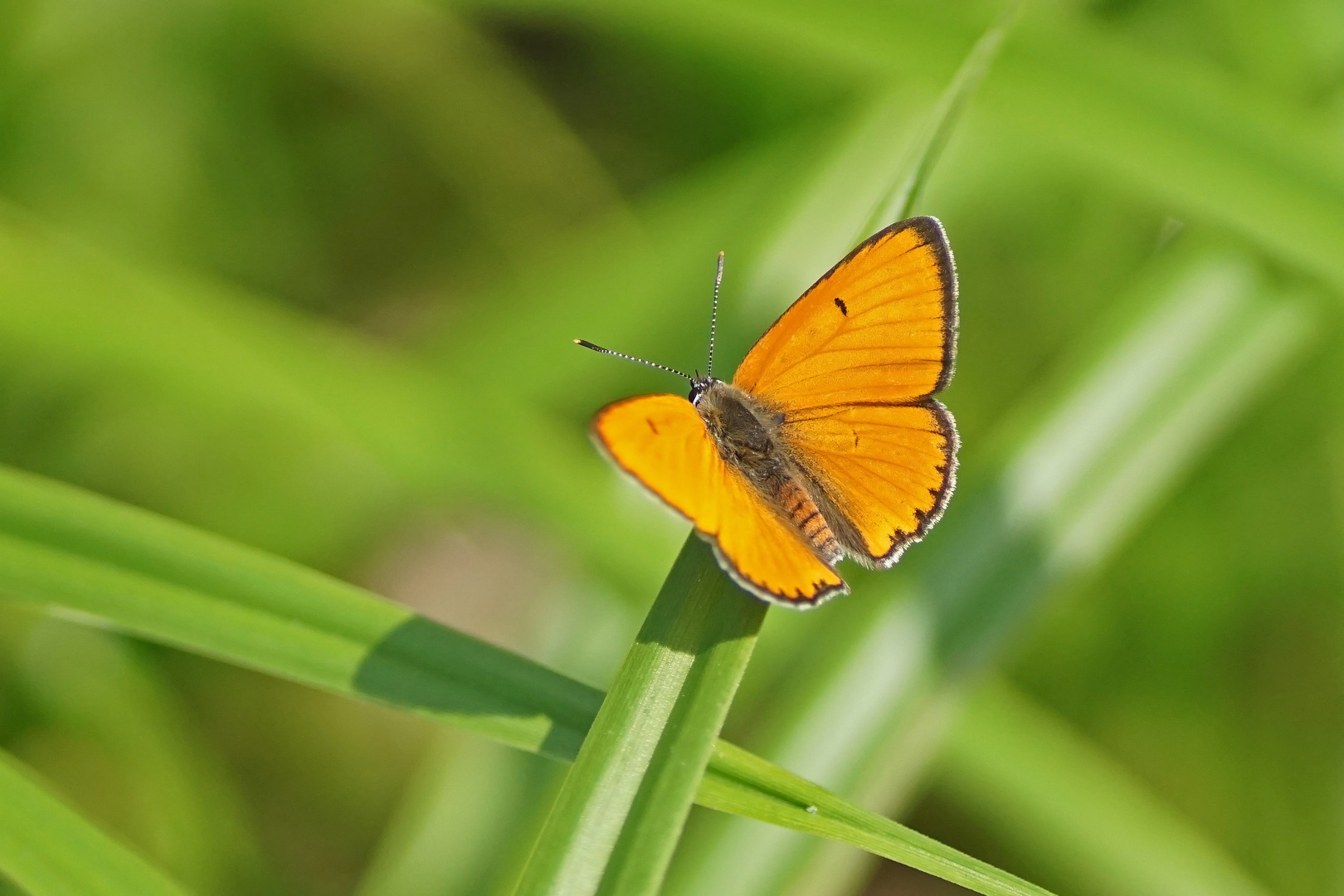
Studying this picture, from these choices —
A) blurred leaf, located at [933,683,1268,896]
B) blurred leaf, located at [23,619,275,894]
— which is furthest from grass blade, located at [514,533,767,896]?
blurred leaf, located at [23,619,275,894]

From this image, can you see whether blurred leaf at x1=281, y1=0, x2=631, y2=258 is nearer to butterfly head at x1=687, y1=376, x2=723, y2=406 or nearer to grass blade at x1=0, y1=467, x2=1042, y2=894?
butterfly head at x1=687, y1=376, x2=723, y2=406

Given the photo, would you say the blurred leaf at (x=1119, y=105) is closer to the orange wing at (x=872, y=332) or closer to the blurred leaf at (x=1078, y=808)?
the orange wing at (x=872, y=332)

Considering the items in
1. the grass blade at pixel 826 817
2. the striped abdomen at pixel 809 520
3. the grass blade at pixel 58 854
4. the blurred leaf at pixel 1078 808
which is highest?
the striped abdomen at pixel 809 520

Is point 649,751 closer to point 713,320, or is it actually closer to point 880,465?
point 880,465

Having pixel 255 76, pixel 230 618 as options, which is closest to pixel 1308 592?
pixel 230 618

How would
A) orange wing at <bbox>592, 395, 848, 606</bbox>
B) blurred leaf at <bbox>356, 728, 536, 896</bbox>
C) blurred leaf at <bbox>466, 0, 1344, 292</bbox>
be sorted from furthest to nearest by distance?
1. blurred leaf at <bbox>356, 728, 536, 896</bbox>
2. blurred leaf at <bbox>466, 0, 1344, 292</bbox>
3. orange wing at <bbox>592, 395, 848, 606</bbox>

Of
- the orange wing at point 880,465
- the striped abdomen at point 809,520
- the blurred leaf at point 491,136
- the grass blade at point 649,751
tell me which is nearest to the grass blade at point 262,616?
the grass blade at point 649,751
